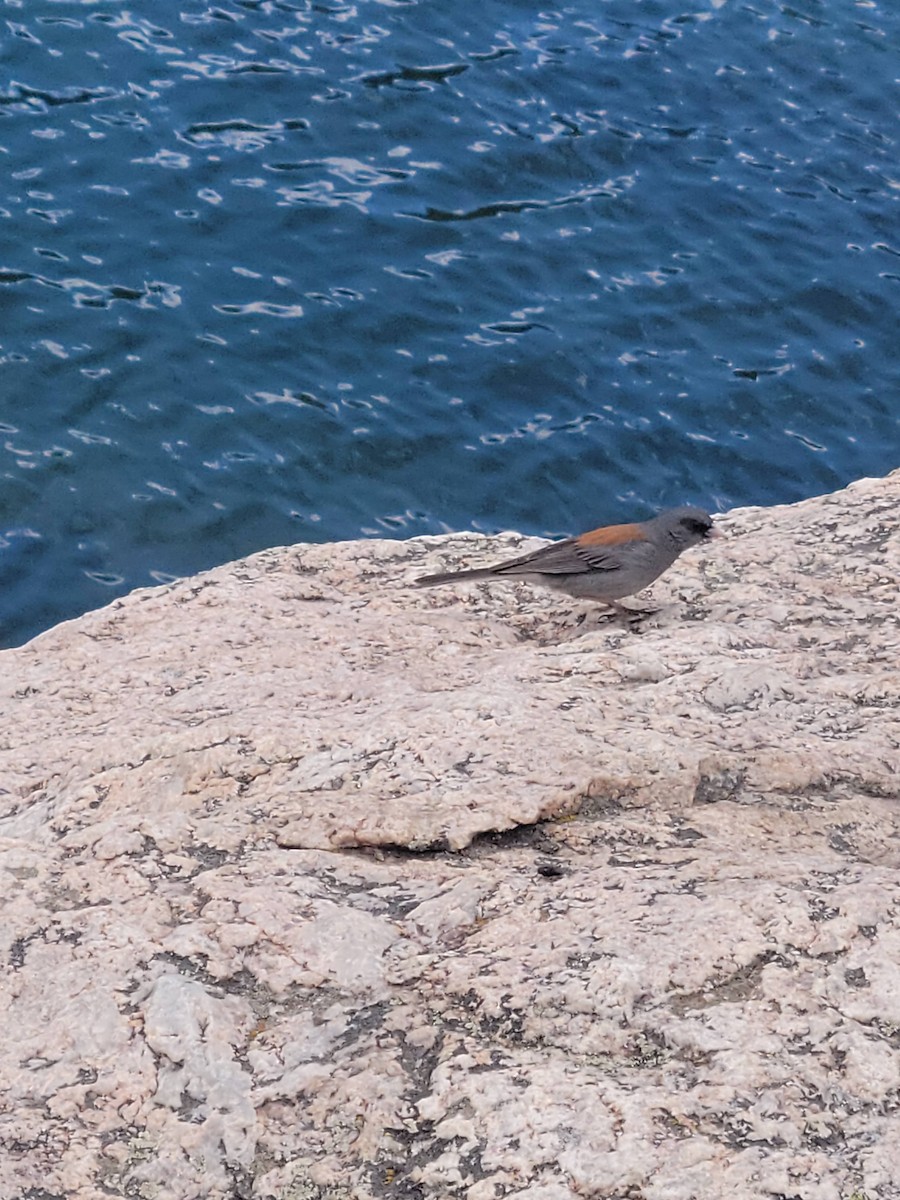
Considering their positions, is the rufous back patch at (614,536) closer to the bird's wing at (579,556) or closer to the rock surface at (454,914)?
the bird's wing at (579,556)

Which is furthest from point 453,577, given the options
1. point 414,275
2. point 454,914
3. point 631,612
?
point 414,275

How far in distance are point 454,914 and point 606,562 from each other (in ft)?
8.59

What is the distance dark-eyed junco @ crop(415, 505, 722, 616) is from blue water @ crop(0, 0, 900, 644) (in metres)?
3.62

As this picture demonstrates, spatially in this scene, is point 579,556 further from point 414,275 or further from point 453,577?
point 414,275

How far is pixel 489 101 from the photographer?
12.5 metres

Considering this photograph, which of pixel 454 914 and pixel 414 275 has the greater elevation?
pixel 454 914

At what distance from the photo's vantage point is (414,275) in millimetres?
11070

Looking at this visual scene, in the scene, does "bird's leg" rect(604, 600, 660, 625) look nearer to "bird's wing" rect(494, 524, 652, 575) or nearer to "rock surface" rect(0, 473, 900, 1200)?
"bird's wing" rect(494, 524, 652, 575)

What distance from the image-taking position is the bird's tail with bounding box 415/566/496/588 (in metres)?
5.80

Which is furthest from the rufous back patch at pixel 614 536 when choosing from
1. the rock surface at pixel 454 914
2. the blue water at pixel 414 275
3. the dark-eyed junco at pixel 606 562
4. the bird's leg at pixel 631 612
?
the blue water at pixel 414 275

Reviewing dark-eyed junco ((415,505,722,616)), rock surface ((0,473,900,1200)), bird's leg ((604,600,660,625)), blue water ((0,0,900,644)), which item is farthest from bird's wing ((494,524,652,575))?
blue water ((0,0,900,644))

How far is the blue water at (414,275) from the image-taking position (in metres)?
Result: 9.64

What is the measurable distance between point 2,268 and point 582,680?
7.48 m

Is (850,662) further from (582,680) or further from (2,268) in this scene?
(2,268)
